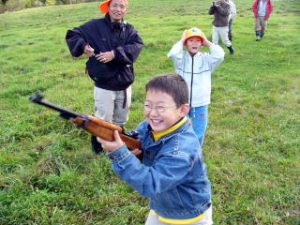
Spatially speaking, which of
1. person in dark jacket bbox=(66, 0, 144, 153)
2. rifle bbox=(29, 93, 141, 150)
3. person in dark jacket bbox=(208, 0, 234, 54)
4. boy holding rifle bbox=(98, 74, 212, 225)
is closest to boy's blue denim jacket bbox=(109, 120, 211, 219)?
boy holding rifle bbox=(98, 74, 212, 225)

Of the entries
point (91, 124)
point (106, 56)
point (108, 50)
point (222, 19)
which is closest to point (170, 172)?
point (91, 124)

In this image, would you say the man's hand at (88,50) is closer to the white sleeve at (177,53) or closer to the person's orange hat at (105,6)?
the person's orange hat at (105,6)

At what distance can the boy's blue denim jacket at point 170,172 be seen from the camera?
8.67ft

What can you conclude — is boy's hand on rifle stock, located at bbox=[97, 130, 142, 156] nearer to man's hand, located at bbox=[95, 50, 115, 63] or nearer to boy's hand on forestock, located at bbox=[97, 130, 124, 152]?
boy's hand on forestock, located at bbox=[97, 130, 124, 152]

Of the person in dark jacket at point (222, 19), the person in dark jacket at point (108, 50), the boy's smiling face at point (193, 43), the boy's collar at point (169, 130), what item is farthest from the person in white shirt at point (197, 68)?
the person in dark jacket at point (222, 19)

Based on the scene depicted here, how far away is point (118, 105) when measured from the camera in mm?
5844

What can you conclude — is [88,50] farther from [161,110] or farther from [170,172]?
[170,172]

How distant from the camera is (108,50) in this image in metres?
5.52

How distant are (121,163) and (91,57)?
3076mm

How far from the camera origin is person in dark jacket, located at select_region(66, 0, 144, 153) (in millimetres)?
5410

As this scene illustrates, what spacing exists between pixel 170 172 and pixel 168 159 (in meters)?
0.08

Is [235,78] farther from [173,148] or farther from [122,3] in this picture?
[173,148]

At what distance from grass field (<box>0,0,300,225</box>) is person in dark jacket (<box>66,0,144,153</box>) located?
Result: 2.71 ft

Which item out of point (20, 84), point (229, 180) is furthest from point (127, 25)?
point (20, 84)
